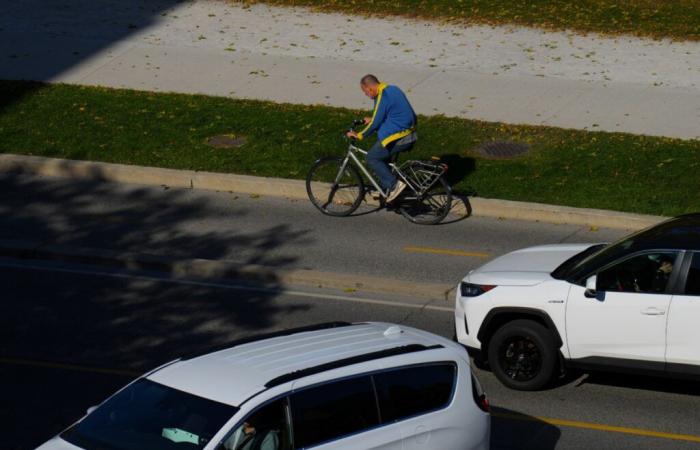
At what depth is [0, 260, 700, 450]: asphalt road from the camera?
10680 mm

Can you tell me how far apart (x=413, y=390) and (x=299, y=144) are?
11.8 metres

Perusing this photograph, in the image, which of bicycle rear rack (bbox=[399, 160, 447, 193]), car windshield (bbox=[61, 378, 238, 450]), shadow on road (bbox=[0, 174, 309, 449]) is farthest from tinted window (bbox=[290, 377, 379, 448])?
bicycle rear rack (bbox=[399, 160, 447, 193])

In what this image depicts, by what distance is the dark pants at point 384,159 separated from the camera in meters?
16.8

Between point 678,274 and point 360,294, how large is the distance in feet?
15.0

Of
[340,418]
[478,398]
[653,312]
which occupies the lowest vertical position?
[653,312]

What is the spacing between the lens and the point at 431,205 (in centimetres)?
1722

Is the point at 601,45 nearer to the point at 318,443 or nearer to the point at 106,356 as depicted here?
the point at 106,356

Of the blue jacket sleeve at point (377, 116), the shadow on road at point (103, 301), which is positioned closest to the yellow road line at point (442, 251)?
the shadow on road at point (103, 301)

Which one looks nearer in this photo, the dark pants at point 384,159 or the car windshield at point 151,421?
the car windshield at point 151,421

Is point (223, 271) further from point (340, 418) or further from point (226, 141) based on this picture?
point (340, 418)

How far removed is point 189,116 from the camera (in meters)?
21.2

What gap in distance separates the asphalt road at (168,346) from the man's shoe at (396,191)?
283 cm

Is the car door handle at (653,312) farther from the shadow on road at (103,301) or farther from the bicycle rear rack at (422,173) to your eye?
the bicycle rear rack at (422,173)

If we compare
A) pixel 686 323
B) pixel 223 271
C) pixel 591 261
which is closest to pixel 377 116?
pixel 223 271
